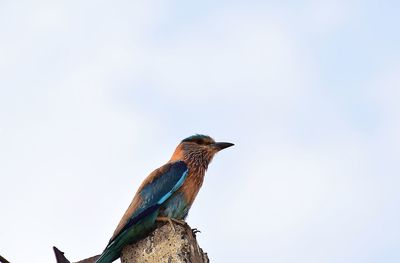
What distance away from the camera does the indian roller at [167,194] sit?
21.5ft

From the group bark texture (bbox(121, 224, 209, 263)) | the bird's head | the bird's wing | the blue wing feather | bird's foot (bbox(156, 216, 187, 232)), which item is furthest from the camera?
the bird's head

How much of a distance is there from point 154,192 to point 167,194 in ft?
0.47

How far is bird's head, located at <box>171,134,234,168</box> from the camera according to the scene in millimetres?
8430

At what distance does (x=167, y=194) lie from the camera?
7363 millimetres

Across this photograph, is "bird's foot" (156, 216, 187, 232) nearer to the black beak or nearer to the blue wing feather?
the blue wing feather

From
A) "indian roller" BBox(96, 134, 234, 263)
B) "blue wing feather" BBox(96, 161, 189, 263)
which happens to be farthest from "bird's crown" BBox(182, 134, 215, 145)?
"blue wing feather" BBox(96, 161, 189, 263)

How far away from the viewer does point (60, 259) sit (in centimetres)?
622

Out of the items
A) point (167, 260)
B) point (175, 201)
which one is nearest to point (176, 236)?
point (167, 260)

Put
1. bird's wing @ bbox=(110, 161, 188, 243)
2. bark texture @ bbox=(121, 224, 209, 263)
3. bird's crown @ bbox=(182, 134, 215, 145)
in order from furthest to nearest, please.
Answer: bird's crown @ bbox=(182, 134, 215, 145), bird's wing @ bbox=(110, 161, 188, 243), bark texture @ bbox=(121, 224, 209, 263)

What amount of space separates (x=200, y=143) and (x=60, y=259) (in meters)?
3.05

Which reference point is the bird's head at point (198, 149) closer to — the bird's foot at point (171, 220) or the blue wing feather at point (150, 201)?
the blue wing feather at point (150, 201)

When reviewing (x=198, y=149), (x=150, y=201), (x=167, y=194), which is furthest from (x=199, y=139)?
(x=150, y=201)

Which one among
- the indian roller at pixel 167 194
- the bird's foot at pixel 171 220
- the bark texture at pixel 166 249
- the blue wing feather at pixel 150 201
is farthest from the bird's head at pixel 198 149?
A: the bark texture at pixel 166 249

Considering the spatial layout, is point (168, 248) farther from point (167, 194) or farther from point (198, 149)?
point (198, 149)
